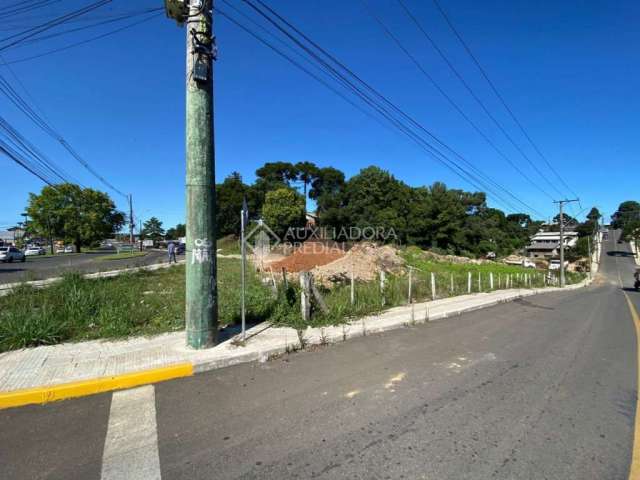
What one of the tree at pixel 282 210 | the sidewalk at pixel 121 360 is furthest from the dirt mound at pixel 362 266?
the tree at pixel 282 210

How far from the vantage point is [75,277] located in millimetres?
9234

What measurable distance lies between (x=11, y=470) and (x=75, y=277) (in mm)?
8368

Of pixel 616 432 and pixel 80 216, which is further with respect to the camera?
pixel 80 216

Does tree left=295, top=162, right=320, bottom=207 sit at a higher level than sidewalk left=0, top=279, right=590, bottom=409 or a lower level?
higher

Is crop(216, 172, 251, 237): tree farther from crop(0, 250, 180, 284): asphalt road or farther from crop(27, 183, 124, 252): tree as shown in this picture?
crop(0, 250, 180, 284): asphalt road

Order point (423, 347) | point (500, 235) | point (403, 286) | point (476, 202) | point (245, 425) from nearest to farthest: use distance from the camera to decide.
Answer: point (245, 425) < point (423, 347) < point (403, 286) < point (500, 235) < point (476, 202)

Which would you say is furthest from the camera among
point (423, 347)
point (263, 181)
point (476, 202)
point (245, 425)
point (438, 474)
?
point (476, 202)

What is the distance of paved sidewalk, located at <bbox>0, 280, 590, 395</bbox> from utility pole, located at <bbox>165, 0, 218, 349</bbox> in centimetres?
47

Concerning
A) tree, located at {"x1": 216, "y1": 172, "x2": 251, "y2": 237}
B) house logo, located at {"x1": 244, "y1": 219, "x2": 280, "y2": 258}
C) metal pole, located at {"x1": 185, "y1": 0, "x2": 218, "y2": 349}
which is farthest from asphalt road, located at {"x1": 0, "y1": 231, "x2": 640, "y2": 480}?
tree, located at {"x1": 216, "y1": 172, "x2": 251, "y2": 237}

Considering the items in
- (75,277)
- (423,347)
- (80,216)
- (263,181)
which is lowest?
(423,347)

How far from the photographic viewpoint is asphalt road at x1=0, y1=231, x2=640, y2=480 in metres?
2.47

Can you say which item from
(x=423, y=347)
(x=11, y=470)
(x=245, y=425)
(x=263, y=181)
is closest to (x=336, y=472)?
(x=245, y=425)

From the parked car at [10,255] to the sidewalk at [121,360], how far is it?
3409cm

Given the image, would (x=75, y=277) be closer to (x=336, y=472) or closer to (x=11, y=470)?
(x=11, y=470)
